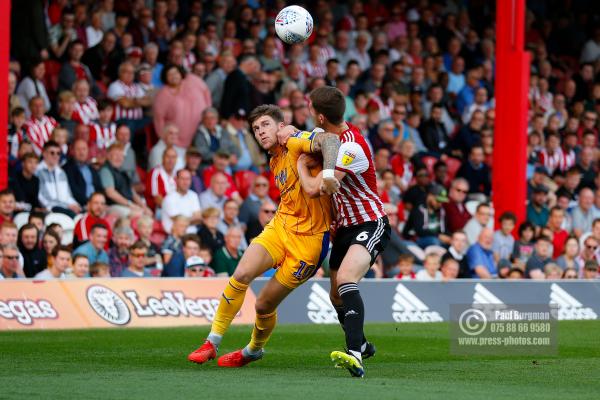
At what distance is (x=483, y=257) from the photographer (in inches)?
682

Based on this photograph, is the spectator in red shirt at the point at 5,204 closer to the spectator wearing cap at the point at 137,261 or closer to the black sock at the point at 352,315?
the spectator wearing cap at the point at 137,261

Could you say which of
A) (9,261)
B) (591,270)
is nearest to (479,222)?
(591,270)

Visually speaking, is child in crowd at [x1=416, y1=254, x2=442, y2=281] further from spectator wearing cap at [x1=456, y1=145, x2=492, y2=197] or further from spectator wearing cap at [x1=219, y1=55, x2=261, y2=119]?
spectator wearing cap at [x1=456, y1=145, x2=492, y2=197]

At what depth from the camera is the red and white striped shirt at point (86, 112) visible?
1717 cm

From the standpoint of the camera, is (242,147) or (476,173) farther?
(476,173)

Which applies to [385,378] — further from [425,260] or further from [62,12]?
[62,12]

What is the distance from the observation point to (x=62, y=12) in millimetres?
18500

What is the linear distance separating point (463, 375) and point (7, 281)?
571cm

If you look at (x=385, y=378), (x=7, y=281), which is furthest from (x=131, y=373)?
(x=7, y=281)

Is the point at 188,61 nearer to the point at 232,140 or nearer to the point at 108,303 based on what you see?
the point at 232,140

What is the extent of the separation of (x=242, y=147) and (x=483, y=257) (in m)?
3.86

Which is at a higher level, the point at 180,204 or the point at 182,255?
the point at 180,204

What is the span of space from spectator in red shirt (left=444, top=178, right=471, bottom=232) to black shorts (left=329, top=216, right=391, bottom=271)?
9.37 meters

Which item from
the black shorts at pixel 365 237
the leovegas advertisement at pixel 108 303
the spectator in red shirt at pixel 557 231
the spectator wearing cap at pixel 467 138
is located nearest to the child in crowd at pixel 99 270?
the leovegas advertisement at pixel 108 303
